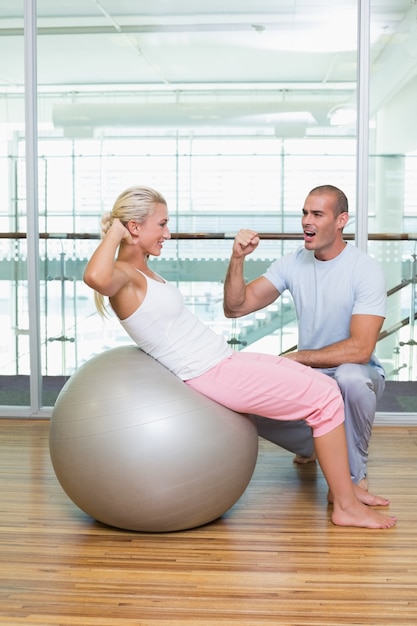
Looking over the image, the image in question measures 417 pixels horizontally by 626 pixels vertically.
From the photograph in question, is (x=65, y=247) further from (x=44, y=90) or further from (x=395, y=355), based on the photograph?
(x=395, y=355)

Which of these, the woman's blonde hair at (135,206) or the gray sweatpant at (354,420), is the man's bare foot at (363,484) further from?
the woman's blonde hair at (135,206)

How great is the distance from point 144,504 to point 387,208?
2122 millimetres

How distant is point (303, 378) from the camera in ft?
9.22

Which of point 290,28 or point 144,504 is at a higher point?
point 290,28

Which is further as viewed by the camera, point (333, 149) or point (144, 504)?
point (333, 149)

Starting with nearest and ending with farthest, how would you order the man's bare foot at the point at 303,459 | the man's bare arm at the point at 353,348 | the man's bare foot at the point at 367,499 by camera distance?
the man's bare foot at the point at 367,499 < the man's bare arm at the point at 353,348 < the man's bare foot at the point at 303,459

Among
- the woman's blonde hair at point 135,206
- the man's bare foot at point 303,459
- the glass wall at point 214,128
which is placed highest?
the glass wall at point 214,128

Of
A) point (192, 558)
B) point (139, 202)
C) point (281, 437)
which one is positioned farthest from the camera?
point (281, 437)

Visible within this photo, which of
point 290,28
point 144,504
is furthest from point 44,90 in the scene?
point 144,504

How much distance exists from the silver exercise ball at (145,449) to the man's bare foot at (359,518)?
0.33 metres

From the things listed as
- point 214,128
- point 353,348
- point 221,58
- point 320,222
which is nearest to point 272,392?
point 353,348

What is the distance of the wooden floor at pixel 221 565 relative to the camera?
2.16 m

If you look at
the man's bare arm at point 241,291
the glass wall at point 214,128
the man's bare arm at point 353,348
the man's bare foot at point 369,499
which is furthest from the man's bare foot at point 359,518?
the glass wall at point 214,128

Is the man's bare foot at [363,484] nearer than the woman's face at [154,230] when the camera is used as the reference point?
No
